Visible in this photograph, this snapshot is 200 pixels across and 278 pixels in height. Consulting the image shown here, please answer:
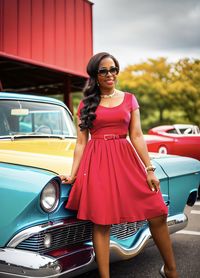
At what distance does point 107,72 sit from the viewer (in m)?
2.77

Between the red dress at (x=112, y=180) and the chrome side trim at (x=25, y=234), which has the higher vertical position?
the red dress at (x=112, y=180)

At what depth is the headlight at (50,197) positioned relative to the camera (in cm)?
259

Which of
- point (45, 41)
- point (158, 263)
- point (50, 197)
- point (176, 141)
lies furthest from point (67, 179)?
point (45, 41)

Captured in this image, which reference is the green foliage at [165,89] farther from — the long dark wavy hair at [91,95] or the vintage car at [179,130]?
the long dark wavy hair at [91,95]

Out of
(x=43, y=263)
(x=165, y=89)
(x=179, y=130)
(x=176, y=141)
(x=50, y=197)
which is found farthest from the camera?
(x=165, y=89)

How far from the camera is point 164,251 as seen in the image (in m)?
2.84

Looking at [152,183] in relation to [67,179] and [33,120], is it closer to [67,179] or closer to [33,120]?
[67,179]

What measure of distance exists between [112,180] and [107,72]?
0.66 metres

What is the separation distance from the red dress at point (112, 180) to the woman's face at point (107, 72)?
0.15m

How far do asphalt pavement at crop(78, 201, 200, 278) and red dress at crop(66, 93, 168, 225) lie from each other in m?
0.97

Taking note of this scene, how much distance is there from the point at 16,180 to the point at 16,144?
91 centimetres

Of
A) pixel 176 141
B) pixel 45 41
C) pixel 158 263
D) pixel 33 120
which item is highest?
pixel 45 41

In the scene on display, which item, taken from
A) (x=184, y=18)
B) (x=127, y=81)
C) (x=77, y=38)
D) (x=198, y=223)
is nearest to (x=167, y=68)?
(x=127, y=81)

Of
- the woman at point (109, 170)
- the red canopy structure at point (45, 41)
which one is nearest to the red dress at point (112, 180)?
the woman at point (109, 170)
